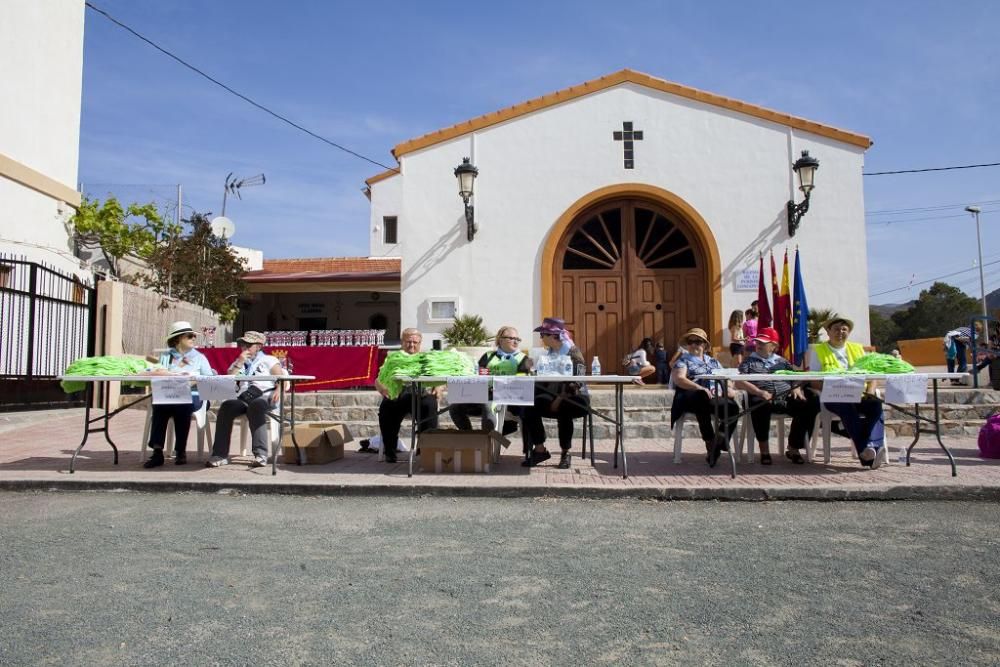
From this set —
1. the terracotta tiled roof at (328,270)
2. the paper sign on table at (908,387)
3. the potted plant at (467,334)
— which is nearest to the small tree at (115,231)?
the terracotta tiled roof at (328,270)

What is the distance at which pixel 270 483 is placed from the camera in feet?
18.6

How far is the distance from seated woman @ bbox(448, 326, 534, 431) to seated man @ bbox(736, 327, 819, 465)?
191 centimetres

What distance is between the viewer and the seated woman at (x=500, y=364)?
21.3 feet

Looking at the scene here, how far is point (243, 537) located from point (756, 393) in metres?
4.24

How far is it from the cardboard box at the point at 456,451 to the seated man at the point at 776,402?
2276 millimetres

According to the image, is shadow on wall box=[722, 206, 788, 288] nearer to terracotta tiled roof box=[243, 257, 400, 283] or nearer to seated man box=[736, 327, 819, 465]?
seated man box=[736, 327, 819, 465]

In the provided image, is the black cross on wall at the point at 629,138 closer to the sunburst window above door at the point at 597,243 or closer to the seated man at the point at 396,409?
the sunburst window above door at the point at 597,243

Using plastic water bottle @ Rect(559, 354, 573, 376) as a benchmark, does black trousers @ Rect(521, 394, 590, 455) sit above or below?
below

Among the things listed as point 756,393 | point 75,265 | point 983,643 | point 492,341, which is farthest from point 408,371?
point 75,265

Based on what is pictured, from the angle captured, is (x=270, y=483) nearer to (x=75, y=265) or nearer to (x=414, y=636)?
(x=414, y=636)

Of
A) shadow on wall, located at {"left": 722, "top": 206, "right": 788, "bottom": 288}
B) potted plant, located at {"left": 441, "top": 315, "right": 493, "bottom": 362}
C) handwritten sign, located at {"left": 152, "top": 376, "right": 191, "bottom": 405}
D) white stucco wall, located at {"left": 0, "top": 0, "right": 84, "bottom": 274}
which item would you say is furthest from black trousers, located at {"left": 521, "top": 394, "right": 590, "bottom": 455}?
white stucco wall, located at {"left": 0, "top": 0, "right": 84, "bottom": 274}

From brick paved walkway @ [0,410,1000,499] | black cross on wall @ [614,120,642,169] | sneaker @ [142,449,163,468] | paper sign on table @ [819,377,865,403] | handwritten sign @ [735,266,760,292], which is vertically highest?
black cross on wall @ [614,120,642,169]

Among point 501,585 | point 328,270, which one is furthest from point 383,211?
point 501,585

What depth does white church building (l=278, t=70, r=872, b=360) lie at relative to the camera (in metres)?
13.0
